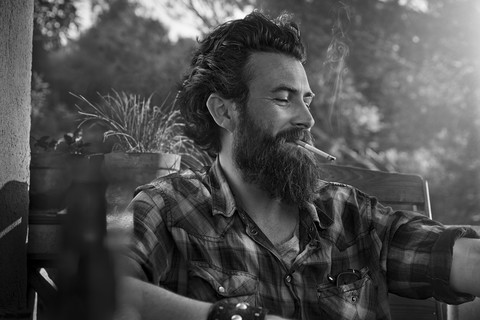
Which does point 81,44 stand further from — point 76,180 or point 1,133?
point 76,180

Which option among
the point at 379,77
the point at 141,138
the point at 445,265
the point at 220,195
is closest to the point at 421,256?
the point at 445,265

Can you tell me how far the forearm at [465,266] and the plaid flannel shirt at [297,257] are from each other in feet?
0.07

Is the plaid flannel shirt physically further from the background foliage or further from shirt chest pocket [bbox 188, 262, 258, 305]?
the background foliage

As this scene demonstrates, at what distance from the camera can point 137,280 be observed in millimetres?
1517

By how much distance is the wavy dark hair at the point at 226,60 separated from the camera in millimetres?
2133

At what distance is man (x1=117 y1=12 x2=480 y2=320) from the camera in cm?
174

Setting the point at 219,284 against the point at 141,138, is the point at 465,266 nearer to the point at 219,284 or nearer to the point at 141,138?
the point at 219,284

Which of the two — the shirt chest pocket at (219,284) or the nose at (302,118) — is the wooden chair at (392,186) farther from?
the shirt chest pocket at (219,284)

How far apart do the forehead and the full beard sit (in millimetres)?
136

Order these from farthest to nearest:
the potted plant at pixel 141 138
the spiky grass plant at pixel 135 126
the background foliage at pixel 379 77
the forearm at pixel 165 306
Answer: the background foliage at pixel 379 77 < the spiky grass plant at pixel 135 126 < the potted plant at pixel 141 138 < the forearm at pixel 165 306

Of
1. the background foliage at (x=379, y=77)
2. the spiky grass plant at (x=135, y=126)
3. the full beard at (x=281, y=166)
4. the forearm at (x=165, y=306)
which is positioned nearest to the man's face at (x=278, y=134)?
the full beard at (x=281, y=166)

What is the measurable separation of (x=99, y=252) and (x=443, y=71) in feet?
22.4

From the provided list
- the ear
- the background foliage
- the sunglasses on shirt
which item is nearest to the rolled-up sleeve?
the sunglasses on shirt

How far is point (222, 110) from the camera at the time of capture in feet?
7.24
